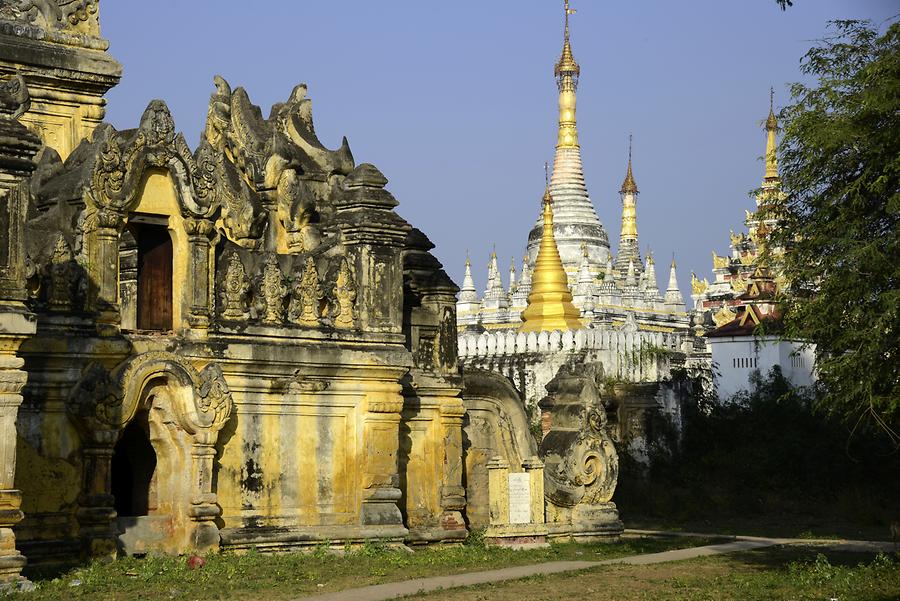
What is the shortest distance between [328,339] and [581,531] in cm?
573

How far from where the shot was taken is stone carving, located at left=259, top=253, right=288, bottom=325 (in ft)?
66.5

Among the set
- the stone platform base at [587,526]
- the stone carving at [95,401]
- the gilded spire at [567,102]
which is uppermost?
the gilded spire at [567,102]

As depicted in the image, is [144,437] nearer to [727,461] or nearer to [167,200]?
[167,200]

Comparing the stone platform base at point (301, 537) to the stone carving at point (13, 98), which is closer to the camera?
the stone carving at point (13, 98)

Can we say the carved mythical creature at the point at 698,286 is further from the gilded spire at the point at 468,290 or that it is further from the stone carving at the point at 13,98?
the stone carving at the point at 13,98

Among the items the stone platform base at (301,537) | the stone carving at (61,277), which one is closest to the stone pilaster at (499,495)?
the stone platform base at (301,537)

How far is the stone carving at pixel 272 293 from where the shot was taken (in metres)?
20.3

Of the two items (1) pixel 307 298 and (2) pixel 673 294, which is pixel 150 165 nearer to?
(1) pixel 307 298

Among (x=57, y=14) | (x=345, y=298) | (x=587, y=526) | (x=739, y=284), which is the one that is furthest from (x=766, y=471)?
(x=739, y=284)

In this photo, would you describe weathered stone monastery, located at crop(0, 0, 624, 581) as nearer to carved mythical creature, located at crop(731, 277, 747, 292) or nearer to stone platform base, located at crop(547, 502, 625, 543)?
stone platform base, located at crop(547, 502, 625, 543)

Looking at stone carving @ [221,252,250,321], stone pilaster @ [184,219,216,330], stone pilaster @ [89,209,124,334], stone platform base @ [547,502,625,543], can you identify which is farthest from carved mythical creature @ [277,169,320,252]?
stone platform base @ [547,502,625,543]

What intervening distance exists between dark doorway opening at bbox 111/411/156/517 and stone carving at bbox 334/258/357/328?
10.1 ft

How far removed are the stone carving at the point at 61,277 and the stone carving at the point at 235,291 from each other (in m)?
2.30

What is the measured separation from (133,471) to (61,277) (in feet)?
10.3
